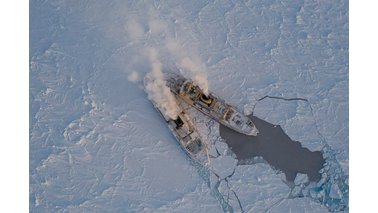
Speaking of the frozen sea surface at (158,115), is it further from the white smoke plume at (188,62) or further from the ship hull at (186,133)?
the ship hull at (186,133)

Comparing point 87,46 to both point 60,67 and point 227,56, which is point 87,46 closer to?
point 60,67

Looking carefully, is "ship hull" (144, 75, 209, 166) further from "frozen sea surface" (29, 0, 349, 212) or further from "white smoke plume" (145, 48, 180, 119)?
"frozen sea surface" (29, 0, 349, 212)

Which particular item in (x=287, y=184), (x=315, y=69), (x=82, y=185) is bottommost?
(x=287, y=184)

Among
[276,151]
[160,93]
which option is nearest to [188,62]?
[160,93]

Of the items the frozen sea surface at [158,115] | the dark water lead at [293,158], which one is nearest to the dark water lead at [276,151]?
the dark water lead at [293,158]

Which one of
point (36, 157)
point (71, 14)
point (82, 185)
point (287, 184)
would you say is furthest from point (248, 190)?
point (71, 14)

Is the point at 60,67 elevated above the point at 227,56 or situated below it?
above
